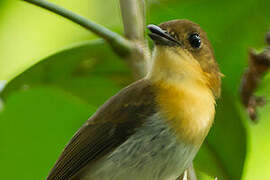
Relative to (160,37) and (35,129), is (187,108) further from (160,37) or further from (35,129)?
(35,129)

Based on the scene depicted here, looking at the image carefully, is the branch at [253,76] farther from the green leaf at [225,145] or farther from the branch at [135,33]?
the branch at [135,33]

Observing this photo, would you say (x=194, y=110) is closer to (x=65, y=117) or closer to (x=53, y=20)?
(x=65, y=117)

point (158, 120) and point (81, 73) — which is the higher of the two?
point (81, 73)

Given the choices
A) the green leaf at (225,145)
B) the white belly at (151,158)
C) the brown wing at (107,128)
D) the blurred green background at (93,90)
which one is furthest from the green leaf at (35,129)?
the green leaf at (225,145)

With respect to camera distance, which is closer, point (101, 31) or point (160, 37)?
point (101, 31)

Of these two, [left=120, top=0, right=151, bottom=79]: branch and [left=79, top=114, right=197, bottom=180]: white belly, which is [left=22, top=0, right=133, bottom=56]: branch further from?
[left=79, top=114, right=197, bottom=180]: white belly

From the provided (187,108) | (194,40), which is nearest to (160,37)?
(194,40)

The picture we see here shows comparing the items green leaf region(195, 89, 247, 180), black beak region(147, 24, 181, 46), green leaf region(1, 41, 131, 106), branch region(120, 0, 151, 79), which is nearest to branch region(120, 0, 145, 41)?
branch region(120, 0, 151, 79)

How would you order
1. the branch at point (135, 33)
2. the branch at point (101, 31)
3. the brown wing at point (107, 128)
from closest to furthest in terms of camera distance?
1. the branch at point (101, 31)
2. the branch at point (135, 33)
3. the brown wing at point (107, 128)
